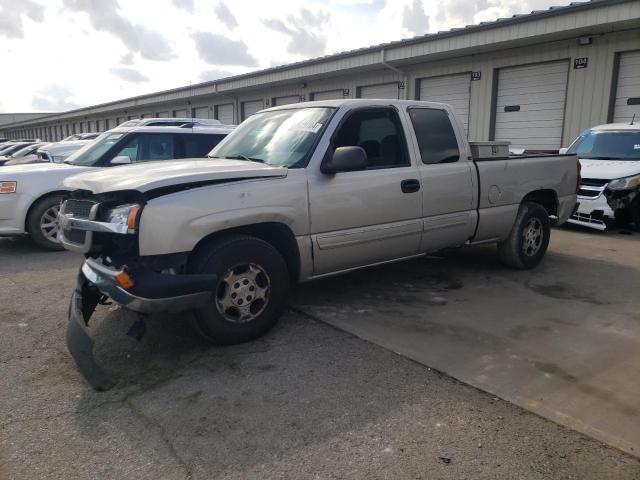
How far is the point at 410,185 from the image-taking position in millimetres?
4844

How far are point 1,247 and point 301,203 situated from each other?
250 inches

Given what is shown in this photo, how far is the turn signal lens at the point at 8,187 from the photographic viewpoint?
7234mm

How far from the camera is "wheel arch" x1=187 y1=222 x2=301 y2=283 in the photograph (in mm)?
4051

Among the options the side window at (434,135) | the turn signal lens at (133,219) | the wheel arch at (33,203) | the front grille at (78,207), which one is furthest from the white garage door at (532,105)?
the turn signal lens at (133,219)

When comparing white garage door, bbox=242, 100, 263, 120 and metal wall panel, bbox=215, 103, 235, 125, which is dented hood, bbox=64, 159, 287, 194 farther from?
metal wall panel, bbox=215, 103, 235, 125

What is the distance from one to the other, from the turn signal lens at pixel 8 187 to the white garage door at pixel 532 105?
11.7 meters

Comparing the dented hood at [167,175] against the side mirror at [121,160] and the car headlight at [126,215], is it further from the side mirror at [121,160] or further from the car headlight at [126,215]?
the side mirror at [121,160]

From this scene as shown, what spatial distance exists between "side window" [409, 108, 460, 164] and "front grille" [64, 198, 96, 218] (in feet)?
10.0

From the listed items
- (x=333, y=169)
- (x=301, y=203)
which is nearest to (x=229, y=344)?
(x=301, y=203)

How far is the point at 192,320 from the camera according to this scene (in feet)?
12.2

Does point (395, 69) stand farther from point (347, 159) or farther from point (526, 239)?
point (347, 159)

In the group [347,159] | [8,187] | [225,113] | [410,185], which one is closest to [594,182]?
[410,185]

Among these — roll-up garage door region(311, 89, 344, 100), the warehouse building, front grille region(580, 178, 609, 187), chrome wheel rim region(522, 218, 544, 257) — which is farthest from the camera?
roll-up garage door region(311, 89, 344, 100)

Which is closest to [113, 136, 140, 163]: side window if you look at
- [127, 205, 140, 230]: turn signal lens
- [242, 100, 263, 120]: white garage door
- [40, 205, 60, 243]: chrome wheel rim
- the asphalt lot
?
[40, 205, 60, 243]: chrome wheel rim
